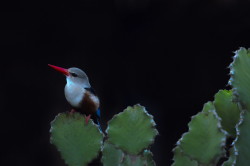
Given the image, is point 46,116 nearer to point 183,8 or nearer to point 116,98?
point 116,98

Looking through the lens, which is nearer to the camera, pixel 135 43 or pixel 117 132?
pixel 117 132

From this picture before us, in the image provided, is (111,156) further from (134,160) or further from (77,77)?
(77,77)

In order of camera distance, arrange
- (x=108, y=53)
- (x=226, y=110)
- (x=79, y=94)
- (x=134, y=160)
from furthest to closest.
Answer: (x=108, y=53) < (x=79, y=94) < (x=226, y=110) < (x=134, y=160)

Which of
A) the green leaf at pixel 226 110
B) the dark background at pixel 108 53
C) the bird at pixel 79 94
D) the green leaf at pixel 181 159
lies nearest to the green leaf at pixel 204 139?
the green leaf at pixel 181 159

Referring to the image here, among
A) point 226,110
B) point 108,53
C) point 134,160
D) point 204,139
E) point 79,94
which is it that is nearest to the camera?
point 204,139

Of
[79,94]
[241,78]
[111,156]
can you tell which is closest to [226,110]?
[241,78]

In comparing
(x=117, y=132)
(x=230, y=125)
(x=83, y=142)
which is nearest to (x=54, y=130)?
(x=83, y=142)

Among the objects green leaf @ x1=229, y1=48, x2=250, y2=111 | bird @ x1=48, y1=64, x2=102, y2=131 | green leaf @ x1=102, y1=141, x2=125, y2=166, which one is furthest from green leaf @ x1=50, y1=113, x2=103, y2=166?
green leaf @ x1=229, y1=48, x2=250, y2=111

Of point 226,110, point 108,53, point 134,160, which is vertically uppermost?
point 108,53
